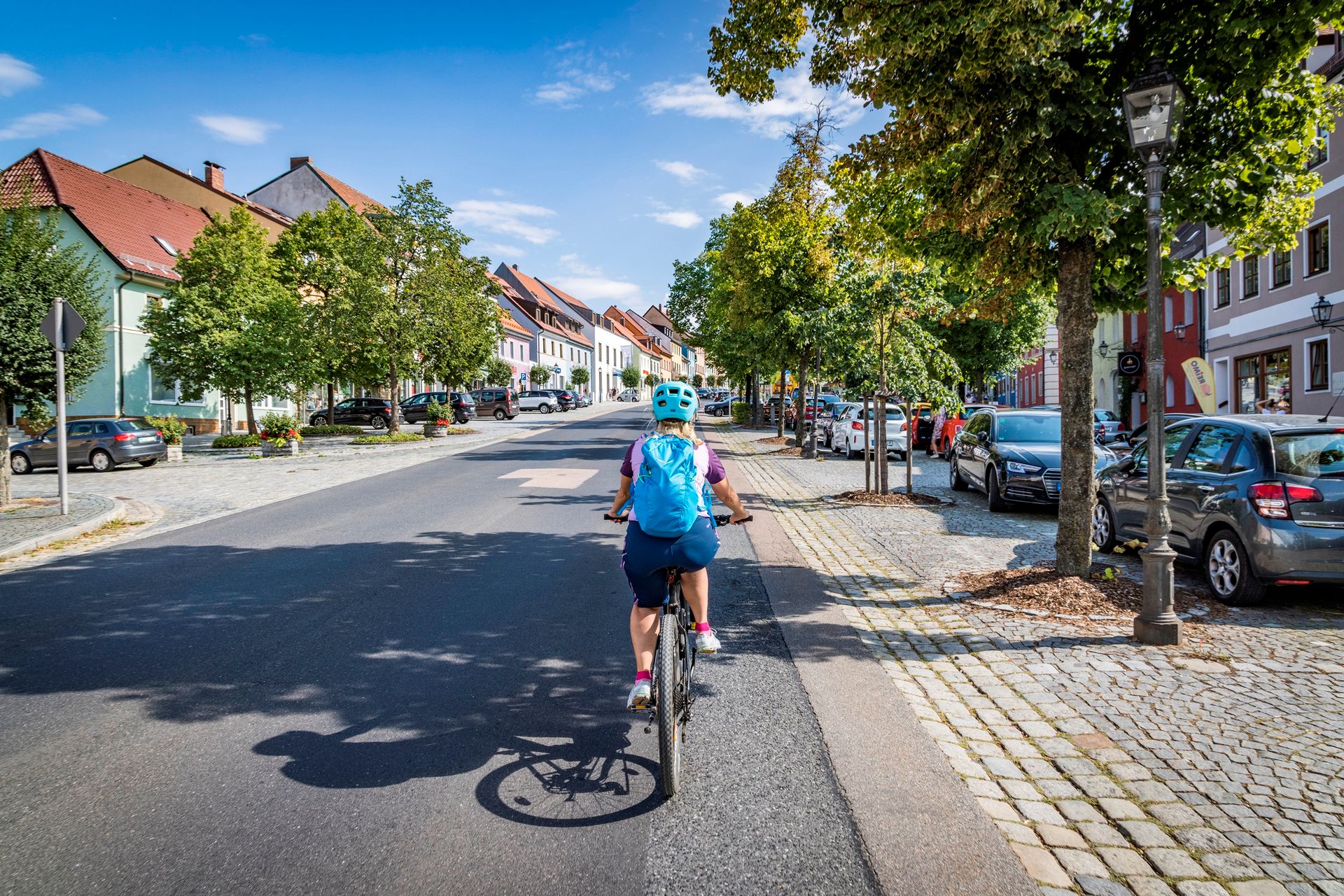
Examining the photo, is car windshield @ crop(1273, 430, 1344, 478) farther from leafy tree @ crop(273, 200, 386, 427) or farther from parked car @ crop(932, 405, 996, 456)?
leafy tree @ crop(273, 200, 386, 427)

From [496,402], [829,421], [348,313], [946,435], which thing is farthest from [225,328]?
[496,402]

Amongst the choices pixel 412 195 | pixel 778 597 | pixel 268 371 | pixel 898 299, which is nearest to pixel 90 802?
pixel 778 597

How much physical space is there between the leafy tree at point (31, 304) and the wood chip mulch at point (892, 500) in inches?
465

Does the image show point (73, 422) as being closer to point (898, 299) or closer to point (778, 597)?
point (898, 299)

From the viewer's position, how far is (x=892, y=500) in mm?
13664

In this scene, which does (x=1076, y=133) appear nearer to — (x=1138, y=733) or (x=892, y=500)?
(x=1138, y=733)

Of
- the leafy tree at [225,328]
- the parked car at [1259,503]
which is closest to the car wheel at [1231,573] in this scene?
the parked car at [1259,503]

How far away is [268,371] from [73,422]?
6726mm

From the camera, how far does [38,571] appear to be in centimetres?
840

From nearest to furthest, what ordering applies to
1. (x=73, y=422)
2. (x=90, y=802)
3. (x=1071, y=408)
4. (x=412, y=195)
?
(x=90, y=802)
(x=1071, y=408)
(x=73, y=422)
(x=412, y=195)

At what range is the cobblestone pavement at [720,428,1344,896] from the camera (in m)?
3.09

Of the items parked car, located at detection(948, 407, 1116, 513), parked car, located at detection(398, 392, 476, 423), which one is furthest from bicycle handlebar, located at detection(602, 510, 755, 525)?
parked car, located at detection(398, 392, 476, 423)

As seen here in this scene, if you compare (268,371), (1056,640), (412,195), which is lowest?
(1056,640)

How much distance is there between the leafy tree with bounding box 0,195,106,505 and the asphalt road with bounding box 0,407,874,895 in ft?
20.8
